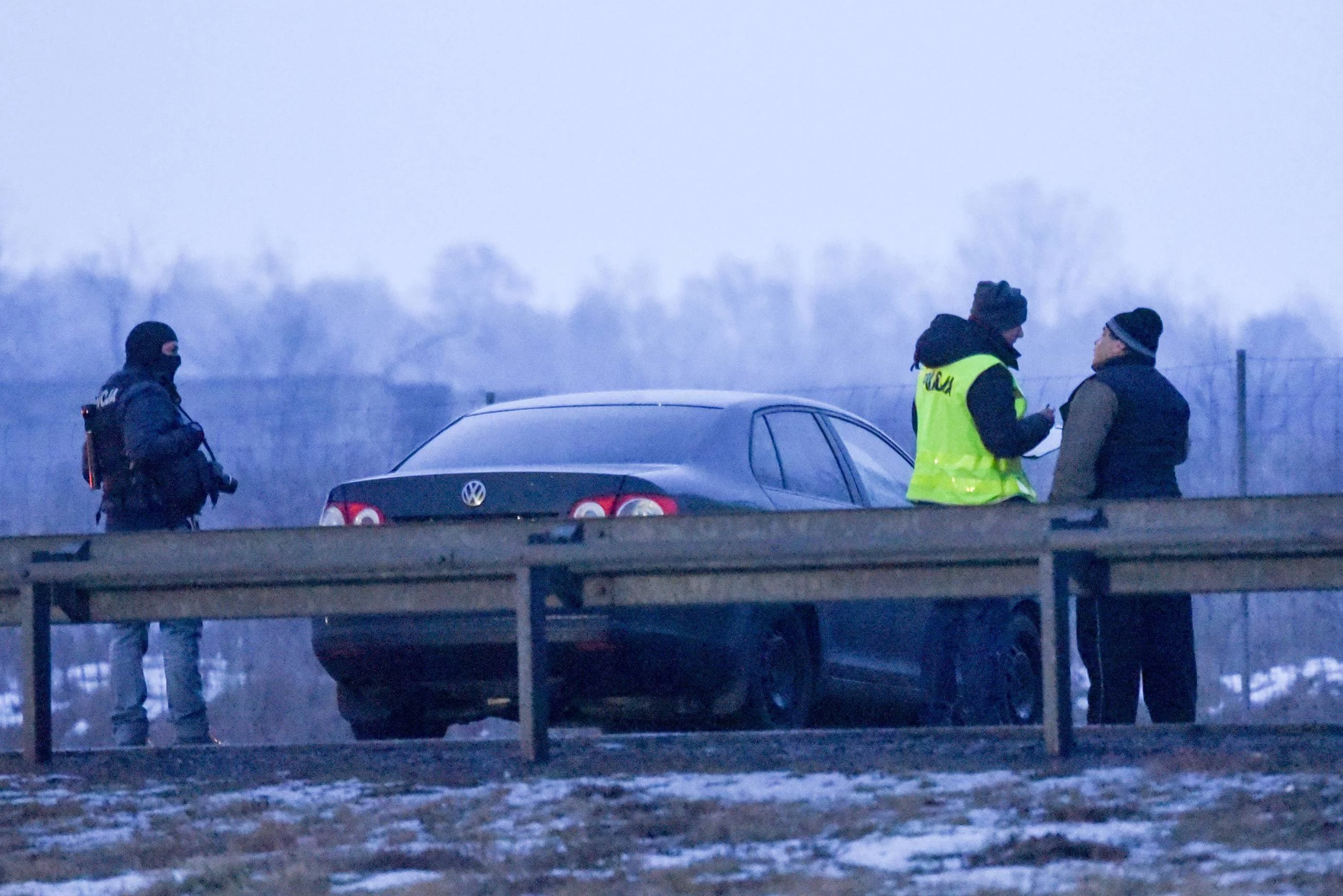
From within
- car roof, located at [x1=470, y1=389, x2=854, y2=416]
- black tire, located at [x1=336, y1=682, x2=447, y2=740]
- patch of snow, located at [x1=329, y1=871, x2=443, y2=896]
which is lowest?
black tire, located at [x1=336, y1=682, x2=447, y2=740]

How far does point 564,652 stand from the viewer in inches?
296

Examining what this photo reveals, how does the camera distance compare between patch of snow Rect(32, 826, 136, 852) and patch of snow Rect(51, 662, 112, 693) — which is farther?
patch of snow Rect(51, 662, 112, 693)

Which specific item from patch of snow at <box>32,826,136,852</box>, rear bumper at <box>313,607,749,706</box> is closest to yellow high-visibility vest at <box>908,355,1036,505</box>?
rear bumper at <box>313,607,749,706</box>

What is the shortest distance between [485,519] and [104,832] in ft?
8.21

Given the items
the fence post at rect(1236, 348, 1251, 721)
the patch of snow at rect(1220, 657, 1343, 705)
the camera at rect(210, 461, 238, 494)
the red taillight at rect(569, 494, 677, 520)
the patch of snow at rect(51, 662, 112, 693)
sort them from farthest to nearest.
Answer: the patch of snow at rect(51, 662, 112, 693) < the patch of snow at rect(1220, 657, 1343, 705) < the fence post at rect(1236, 348, 1251, 721) < the camera at rect(210, 461, 238, 494) < the red taillight at rect(569, 494, 677, 520)

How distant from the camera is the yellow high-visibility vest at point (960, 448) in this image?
7.82 metres

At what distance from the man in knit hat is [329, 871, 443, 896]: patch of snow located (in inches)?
144

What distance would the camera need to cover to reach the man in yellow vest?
→ 305 inches

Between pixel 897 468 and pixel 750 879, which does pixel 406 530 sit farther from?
pixel 897 468

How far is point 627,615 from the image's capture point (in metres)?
7.52

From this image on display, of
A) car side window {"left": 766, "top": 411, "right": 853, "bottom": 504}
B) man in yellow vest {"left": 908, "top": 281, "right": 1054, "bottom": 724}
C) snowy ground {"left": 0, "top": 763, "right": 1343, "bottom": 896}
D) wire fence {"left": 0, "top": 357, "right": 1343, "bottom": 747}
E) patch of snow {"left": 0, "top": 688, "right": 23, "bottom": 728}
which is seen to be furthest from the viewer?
patch of snow {"left": 0, "top": 688, "right": 23, "bottom": 728}

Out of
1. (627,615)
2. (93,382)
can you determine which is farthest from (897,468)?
(93,382)

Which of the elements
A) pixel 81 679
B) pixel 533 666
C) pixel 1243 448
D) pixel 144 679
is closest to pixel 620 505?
pixel 533 666

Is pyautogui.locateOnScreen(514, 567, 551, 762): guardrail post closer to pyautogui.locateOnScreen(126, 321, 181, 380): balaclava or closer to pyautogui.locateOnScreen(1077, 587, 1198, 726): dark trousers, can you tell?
pyautogui.locateOnScreen(1077, 587, 1198, 726): dark trousers
